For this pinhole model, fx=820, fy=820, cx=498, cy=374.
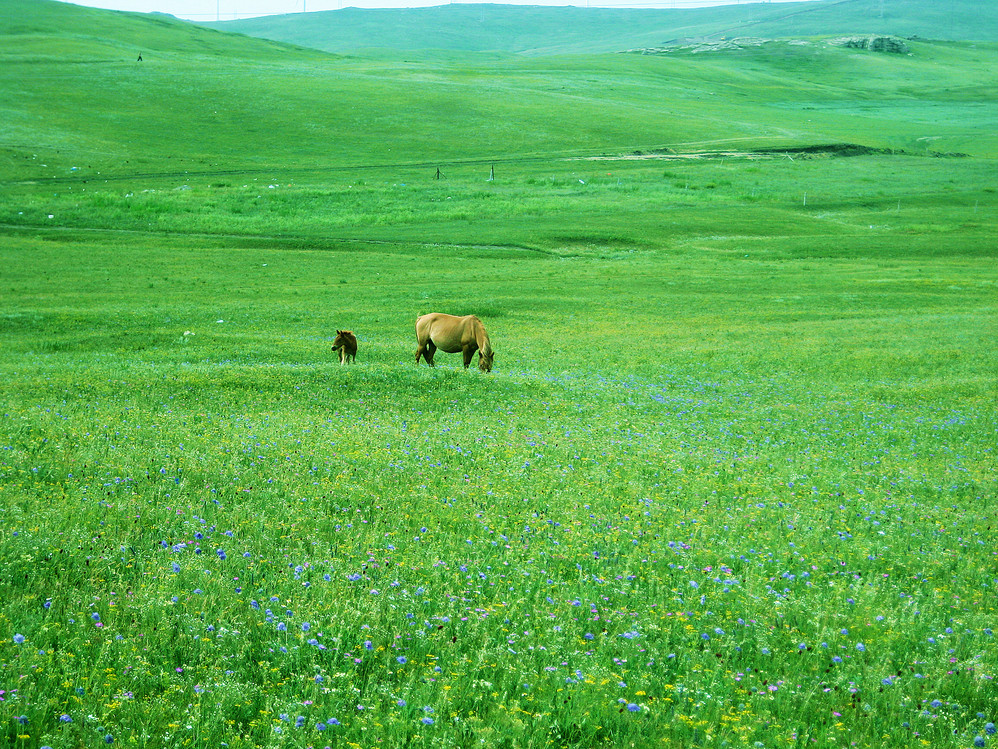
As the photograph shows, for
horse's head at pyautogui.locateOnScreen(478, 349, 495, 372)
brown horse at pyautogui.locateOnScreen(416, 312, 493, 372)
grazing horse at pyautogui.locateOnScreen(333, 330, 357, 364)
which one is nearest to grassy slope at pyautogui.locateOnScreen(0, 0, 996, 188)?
grazing horse at pyautogui.locateOnScreen(333, 330, 357, 364)

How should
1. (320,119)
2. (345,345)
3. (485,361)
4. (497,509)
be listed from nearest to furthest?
(497,509)
(485,361)
(345,345)
(320,119)

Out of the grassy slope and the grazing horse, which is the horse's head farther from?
the grassy slope

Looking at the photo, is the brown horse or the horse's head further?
the brown horse

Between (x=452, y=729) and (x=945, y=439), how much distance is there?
56.8 feet

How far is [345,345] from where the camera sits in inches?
1099

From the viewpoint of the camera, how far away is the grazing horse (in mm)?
27688

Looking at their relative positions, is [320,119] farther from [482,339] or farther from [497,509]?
[497,509]

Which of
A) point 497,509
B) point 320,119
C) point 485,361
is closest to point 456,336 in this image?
point 485,361

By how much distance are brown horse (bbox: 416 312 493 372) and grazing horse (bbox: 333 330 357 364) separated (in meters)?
2.37

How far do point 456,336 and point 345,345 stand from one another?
13.2 feet

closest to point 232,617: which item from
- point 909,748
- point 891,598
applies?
point 909,748

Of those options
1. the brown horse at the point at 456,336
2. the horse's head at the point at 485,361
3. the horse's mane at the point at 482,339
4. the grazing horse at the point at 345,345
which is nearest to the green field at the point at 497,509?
the grazing horse at the point at 345,345

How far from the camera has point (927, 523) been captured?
11719mm

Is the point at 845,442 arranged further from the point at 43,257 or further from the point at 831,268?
the point at 43,257
